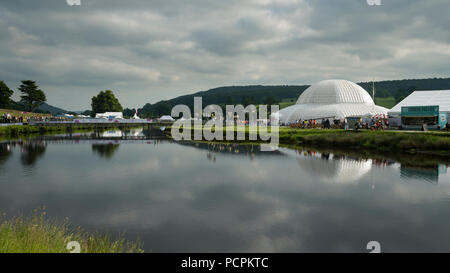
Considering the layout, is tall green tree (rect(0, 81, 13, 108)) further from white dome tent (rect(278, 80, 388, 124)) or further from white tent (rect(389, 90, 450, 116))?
white tent (rect(389, 90, 450, 116))

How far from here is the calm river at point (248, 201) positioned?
13.1 m

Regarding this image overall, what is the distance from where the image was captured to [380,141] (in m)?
41.8

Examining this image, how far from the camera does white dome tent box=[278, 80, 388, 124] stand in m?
88.0

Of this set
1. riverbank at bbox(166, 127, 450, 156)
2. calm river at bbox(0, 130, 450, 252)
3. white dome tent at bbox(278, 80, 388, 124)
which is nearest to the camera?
calm river at bbox(0, 130, 450, 252)

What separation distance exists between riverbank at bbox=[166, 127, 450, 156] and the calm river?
6754 mm

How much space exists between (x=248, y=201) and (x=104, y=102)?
142m

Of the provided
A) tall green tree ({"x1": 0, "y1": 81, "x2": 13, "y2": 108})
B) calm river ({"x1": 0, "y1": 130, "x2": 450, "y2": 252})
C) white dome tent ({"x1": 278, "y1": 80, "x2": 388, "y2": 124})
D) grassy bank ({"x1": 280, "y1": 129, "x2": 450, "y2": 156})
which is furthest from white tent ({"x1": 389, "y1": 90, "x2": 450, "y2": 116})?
tall green tree ({"x1": 0, "y1": 81, "x2": 13, "y2": 108})

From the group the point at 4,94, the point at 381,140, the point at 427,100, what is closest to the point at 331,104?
the point at 427,100

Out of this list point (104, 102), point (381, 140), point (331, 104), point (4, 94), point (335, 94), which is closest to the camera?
point (381, 140)

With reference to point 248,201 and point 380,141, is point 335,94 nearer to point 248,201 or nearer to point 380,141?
point 380,141

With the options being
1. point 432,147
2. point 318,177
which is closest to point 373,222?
point 318,177

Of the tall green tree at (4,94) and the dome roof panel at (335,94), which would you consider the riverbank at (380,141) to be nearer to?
the dome roof panel at (335,94)

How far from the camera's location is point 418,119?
49875 mm
